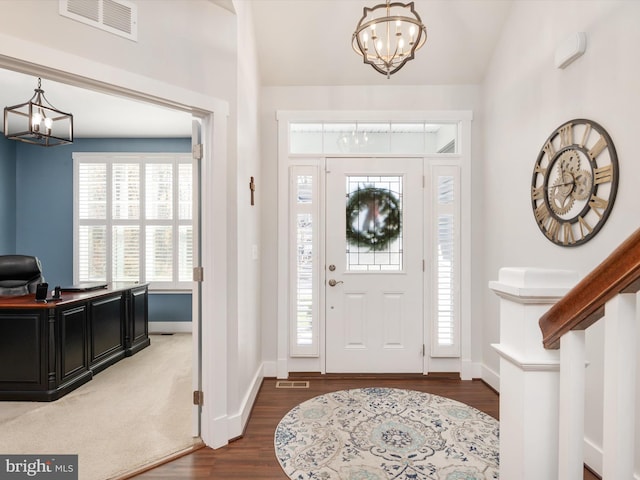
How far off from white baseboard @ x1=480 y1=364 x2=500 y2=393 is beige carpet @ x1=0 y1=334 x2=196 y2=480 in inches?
102

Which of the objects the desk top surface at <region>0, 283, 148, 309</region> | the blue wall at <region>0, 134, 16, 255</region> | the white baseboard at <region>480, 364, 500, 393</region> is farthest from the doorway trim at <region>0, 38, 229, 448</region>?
the blue wall at <region>0, 134, 16, 255</region>

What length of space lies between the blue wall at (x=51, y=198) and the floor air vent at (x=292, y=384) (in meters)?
3.79

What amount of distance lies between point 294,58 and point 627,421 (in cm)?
341

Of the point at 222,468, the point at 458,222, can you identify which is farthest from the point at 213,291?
the point at 458,222

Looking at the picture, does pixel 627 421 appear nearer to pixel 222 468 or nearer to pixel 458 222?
pixel 222 468

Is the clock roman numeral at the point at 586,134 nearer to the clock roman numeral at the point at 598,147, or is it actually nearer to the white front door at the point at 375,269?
the clock roman numeral at the point at 598,147

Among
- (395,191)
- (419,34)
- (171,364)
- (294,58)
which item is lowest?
A: (171,364)

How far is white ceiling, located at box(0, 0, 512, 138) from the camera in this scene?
297cm

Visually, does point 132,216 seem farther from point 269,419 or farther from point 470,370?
point 470,370

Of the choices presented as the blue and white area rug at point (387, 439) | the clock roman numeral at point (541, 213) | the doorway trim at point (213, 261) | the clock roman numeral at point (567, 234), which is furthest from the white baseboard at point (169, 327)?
the clock roman numeral at point (567, 234)

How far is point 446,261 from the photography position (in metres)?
3.48

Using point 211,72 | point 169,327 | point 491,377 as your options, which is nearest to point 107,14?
point 211,72

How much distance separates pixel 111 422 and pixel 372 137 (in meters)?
3.31

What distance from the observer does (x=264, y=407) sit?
2.81 meters
